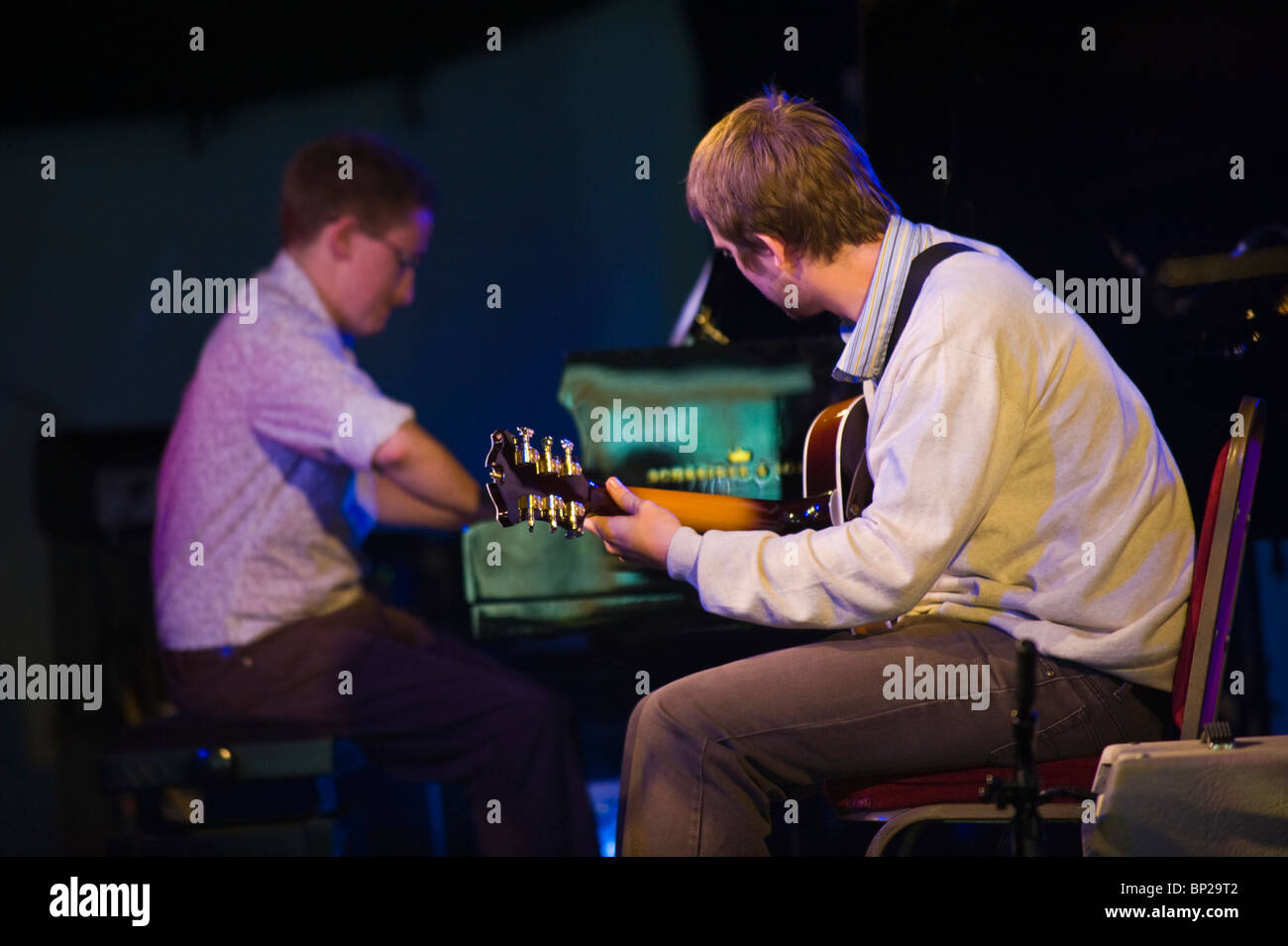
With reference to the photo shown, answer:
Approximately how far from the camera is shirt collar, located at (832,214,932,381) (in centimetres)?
208

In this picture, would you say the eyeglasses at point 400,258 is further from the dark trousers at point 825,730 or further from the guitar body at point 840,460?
the dark trousers at point 825,730

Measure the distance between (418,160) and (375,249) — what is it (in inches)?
81.4

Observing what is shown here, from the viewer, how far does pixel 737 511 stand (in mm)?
2600

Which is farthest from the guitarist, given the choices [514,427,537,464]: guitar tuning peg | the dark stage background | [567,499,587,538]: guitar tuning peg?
the dark stage background

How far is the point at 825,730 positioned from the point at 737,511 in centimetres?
72

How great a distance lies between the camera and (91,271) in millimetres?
5094

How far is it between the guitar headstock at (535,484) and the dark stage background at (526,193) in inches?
26.8

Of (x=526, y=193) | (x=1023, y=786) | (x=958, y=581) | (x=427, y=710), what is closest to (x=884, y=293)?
(x=958, y=581)

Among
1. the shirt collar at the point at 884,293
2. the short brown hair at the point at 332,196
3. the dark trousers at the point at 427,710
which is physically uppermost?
the short brown hair at the point at 332,196

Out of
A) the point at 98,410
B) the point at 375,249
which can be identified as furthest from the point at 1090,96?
the point at 98,410

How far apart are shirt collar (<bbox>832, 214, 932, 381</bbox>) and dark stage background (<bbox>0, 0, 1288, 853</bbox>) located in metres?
0.83

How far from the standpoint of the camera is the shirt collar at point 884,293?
2.08 m

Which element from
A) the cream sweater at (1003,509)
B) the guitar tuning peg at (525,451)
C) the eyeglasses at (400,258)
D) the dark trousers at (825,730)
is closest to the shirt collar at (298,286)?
the eyeglasses at (400,258)

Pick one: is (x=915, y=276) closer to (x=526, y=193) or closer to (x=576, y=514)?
(x=576, y=514)
